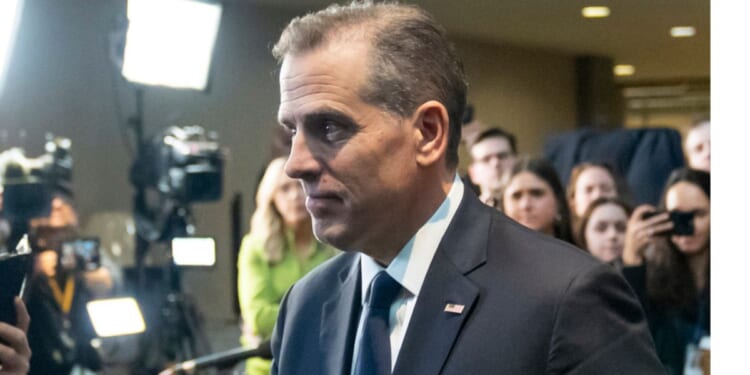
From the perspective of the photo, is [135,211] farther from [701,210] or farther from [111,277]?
[701,210]

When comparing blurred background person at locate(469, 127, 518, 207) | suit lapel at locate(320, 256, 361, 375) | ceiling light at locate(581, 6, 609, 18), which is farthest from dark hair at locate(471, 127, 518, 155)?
ceiling light at locate(581, 6, 609, 18)

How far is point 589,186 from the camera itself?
13.1 feet

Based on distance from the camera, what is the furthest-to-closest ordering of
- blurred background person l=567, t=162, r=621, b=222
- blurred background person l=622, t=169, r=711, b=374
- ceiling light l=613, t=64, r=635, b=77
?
1. ceiling light l=613, t=64, r=635, b=77
2. blurred background person l=567, t=162, r=621, b=222
3. blurred background person l=622, t=169, r=711, b=374

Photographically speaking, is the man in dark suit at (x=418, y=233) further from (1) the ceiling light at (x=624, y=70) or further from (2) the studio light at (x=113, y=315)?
(1) the ceiling light at (x=624, y=70)

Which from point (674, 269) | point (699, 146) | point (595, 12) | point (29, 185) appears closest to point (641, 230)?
point (674, 269)

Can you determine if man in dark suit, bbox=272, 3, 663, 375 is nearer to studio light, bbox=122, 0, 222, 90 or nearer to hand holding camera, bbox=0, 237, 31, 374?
hand holding camera, bbox=0, 237, 31, 374

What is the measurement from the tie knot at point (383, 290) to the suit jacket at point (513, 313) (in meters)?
0.04

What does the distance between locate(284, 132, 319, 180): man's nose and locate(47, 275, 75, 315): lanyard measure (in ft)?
11.5

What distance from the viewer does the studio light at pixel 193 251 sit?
5006 millimetres

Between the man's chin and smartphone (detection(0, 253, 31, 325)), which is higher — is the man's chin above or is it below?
above

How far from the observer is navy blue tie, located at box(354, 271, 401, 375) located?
1.27m

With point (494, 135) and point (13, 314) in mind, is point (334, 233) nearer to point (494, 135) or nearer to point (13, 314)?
point (13, 314)

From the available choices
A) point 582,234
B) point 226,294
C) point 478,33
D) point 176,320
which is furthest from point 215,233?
point 582,234

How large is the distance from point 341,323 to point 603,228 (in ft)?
8.10
